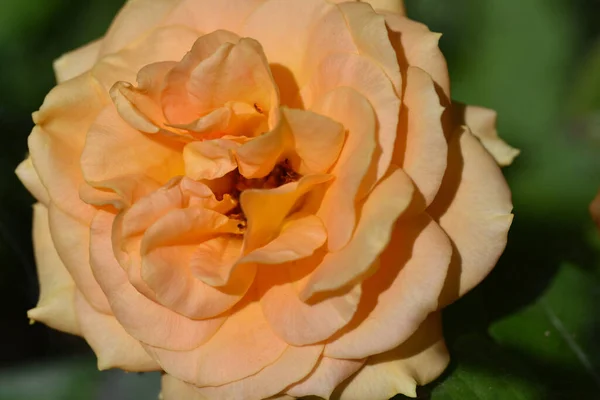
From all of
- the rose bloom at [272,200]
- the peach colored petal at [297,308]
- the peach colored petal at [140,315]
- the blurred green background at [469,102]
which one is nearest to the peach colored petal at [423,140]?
the rose bloom at [272,200]

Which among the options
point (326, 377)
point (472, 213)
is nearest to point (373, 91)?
point (472, 213)

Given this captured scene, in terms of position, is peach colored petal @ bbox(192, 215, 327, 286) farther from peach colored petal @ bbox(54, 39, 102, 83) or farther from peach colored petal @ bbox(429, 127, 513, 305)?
peach colored petal @ bbox(54, 39, 102, 83)

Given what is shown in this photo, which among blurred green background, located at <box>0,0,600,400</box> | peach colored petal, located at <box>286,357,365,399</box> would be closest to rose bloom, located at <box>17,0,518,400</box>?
peach colored petal, located at <box>286,357,365,399</box>

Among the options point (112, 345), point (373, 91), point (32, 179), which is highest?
point (373, 91)

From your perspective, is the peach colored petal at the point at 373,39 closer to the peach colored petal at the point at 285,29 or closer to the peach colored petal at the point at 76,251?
the peach colored petal at the point at 285,29

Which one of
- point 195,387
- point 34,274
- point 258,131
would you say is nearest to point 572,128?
point 258,131

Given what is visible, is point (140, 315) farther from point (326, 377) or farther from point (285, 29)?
point (285, 29)
